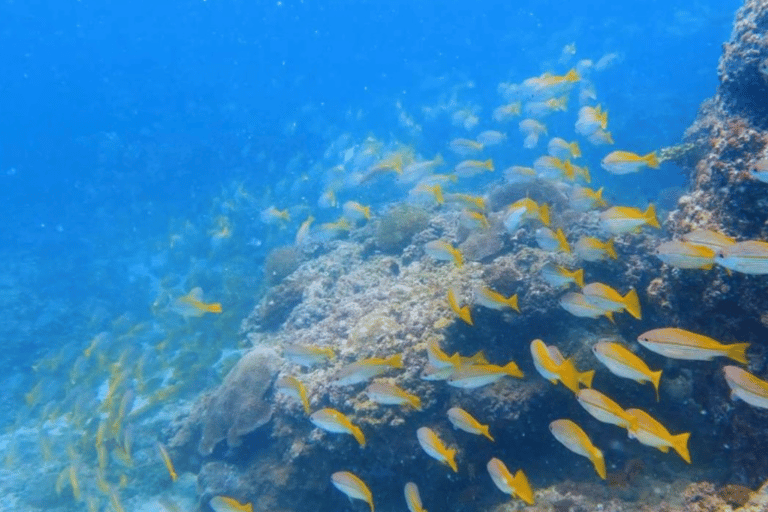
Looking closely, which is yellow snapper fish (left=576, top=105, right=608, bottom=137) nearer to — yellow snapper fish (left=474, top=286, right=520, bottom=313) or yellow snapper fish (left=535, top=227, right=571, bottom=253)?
yellow snapper fish (left=535, top=227, right=571, bottom=253)

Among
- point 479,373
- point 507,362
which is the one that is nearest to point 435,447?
point 479,373

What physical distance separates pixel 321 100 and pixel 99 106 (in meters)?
18.8

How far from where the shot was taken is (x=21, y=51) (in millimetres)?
53406

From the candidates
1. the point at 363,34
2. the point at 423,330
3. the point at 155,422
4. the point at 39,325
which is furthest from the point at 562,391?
the point at 363,34

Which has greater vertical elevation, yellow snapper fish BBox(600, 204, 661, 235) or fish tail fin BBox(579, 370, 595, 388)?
yellow snapper fish BBox(600, 204, 661, 235)

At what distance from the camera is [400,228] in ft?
33.4

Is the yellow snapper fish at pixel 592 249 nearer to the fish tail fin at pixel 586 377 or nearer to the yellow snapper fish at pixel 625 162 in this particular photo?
the yellow snapper fish at pixel 625 162

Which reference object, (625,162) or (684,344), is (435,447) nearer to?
(684,344)

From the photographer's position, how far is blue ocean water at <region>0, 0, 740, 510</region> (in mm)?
19906

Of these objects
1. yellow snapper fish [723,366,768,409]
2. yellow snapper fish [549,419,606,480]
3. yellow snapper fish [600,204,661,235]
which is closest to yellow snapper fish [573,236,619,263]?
yellow snapper fish [600,204,661,235]

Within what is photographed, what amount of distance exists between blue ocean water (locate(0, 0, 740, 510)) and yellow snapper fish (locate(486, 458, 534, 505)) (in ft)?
24.0

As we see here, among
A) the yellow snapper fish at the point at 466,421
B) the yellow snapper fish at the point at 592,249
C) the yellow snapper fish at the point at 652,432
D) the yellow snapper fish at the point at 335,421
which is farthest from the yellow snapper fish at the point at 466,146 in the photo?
the yellow snapper fish at the point at 652,432

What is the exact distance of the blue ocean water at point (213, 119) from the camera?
65.3 feet

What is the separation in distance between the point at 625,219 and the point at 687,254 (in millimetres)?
1067
